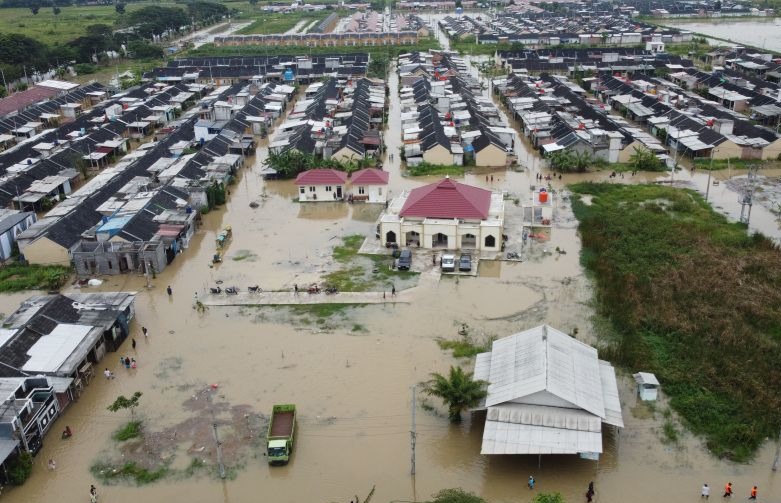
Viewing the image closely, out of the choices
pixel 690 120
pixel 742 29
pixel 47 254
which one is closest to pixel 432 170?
pixel 690 120

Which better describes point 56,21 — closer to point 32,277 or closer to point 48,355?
point 32,277

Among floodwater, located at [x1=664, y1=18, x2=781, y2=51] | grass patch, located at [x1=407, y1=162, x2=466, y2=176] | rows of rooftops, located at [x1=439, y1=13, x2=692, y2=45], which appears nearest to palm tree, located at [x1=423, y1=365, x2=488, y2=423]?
grass patch, located at [x1=407, y1=162, x2=466, y2=176]

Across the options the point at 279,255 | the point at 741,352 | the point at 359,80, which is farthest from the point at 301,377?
the point at 359,80

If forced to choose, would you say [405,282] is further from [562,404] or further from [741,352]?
[741,352]

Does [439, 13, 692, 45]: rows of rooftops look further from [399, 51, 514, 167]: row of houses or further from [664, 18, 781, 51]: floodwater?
[399, 51, 514, 167]: row of houses

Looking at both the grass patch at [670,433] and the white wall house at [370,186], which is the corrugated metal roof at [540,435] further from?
the white wall house at [370,186]

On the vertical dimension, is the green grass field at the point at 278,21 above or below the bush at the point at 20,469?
above

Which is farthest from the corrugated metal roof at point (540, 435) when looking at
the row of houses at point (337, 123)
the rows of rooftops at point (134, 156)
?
the row of houses at point (337, 123)
